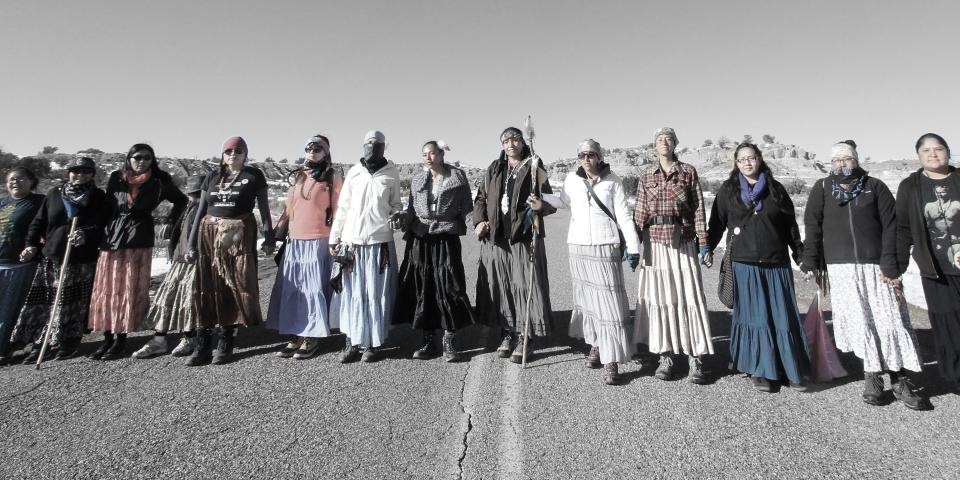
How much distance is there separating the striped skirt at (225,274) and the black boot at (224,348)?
0.24 feet

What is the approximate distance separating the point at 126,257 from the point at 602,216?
15.0ft

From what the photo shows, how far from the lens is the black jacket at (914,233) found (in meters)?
3.00

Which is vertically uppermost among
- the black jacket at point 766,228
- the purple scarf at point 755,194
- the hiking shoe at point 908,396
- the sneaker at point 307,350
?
the purple scarf at point 755,194

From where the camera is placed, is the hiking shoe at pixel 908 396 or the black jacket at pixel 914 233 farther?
the black jacket at pixel 914 233

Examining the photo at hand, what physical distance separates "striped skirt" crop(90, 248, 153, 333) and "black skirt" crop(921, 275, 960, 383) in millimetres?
6739

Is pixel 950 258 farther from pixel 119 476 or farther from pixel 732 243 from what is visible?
pixel 119 476

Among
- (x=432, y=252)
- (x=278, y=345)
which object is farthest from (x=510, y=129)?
(x=278, y=345)

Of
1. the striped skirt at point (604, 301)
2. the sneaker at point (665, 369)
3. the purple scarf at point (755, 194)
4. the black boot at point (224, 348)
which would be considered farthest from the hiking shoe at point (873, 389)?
the black boot at point (224, 348)

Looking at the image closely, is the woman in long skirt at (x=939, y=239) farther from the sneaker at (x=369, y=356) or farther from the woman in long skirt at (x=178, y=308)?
the woman in long skirt at (x=178, y=308)

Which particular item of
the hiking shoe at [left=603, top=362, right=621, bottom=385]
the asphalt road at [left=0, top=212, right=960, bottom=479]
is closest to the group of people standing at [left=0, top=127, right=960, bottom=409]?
the hiking shoe at [left=603, top=362, right=621, bottom=385]

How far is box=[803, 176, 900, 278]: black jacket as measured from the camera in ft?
9.88

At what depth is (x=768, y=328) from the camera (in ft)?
10.5

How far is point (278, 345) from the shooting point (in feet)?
13.9

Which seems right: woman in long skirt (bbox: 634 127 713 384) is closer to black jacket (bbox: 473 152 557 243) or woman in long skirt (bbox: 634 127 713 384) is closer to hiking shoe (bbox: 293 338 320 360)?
black jacket (bbox: 473 152 557 243)
